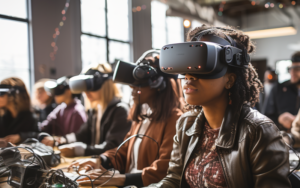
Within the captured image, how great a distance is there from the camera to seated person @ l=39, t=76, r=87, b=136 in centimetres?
233

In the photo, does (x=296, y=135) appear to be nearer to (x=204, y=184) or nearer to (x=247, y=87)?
(x=247, y=87)

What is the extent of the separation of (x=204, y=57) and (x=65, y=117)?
1.91 metres

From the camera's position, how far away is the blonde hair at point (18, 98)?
1.73 meters

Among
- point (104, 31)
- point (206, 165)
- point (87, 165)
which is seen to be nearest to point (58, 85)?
point (104, 31)

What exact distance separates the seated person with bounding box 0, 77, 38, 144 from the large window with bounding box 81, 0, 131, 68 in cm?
48

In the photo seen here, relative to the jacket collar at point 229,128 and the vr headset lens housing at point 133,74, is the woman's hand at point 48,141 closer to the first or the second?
the vr headset lens housing at point 133,74

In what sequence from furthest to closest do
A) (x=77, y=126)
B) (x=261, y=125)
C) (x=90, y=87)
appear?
(x=77, y=126)
(x=90, y=87)
(x=261, y=125)

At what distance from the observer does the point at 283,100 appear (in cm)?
304

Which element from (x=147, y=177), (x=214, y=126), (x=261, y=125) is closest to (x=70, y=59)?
(x=147, y=177)

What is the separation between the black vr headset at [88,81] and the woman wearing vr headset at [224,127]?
0.81 metres

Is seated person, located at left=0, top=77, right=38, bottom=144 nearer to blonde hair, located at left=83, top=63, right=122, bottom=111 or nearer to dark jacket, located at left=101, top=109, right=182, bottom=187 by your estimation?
blonde hair, located at left=83, top=63, right=122, bottom=111

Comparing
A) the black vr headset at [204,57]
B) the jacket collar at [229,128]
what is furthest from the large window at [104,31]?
the jacket collar at [229,128]

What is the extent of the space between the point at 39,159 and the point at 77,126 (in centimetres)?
108

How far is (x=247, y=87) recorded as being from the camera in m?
1.07
